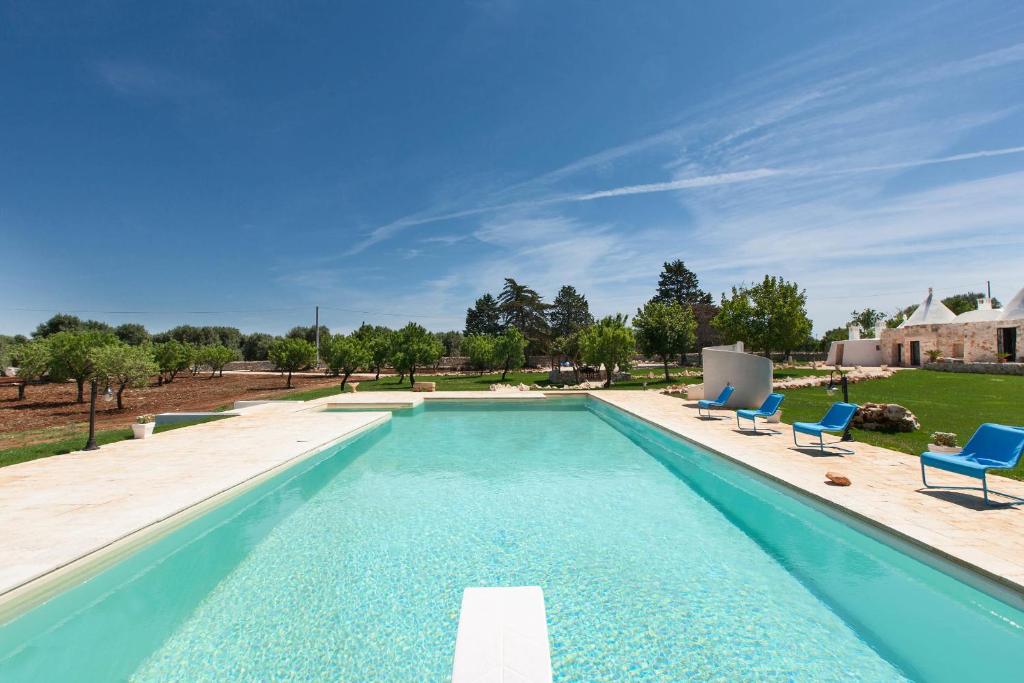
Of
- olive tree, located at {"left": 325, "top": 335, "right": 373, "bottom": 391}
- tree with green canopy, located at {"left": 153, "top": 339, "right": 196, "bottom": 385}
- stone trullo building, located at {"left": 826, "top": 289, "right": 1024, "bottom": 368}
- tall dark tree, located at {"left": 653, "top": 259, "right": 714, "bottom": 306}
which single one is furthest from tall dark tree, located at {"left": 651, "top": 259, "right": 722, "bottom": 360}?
tree with green canopy, located at {"left": 153, "top": 339, "right": 196, "bottom": 385}

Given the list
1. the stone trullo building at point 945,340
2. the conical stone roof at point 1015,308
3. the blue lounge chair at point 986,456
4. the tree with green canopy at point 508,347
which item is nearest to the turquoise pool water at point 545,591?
the blue lounge chair at point 986,456

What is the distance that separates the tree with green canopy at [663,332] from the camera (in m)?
26.0

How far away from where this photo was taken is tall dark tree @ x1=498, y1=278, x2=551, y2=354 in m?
52.9

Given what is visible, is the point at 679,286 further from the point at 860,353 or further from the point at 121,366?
the point at 121,366

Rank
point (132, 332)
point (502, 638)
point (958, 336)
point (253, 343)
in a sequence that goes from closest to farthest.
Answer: point (502, 638), point (958, 336), point (132, 332), point (253, 343)

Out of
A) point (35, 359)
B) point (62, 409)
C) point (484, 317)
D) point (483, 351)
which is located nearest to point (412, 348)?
point (483, 351)

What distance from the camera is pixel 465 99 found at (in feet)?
60.8

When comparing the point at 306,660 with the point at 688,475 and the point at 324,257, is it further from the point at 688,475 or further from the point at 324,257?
the point at 324,257

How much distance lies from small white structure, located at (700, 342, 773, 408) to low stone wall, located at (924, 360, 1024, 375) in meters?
21.7

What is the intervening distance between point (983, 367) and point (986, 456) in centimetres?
2890

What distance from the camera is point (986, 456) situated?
4.93 meters

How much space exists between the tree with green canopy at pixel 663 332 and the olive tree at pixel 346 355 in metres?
16.7

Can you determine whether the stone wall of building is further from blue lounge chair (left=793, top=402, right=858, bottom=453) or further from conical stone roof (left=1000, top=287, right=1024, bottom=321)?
blue lounge chair (left=793, top=402, right=858, bottom=453)

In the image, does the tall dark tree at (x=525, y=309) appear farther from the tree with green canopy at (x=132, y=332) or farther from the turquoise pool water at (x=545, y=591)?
the tree with green canopy at (x=132, y=332)
